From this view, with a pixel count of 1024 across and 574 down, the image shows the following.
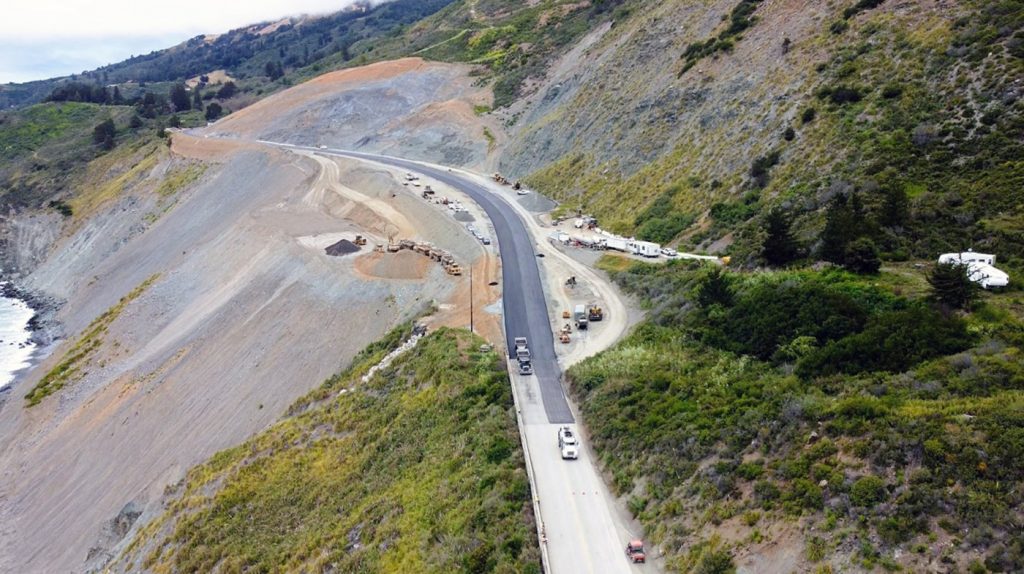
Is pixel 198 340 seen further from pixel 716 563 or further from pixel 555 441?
pixel 716 563

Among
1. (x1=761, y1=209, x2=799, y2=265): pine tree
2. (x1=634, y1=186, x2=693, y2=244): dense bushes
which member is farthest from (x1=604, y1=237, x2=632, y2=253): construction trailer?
(x1=761, y1=209, x2=799, y2=265): pine tree

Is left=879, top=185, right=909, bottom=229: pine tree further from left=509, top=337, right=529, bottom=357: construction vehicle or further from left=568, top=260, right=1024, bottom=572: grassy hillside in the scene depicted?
left=509, top=337, right=529, bottom=357: construction vehicle

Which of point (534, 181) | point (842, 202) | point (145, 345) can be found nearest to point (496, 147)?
point (534, 181)

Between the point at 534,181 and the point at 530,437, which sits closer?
the point at 530,437

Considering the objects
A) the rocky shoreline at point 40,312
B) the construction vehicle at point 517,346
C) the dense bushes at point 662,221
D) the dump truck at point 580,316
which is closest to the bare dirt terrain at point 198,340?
the rocky shoreline at point 40,312

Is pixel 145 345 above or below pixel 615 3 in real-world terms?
below

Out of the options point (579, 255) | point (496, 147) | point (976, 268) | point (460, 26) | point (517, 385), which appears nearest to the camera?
point (976, 268)

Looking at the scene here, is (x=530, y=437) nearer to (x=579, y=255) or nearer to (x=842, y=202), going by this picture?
(x=842, y=202)
